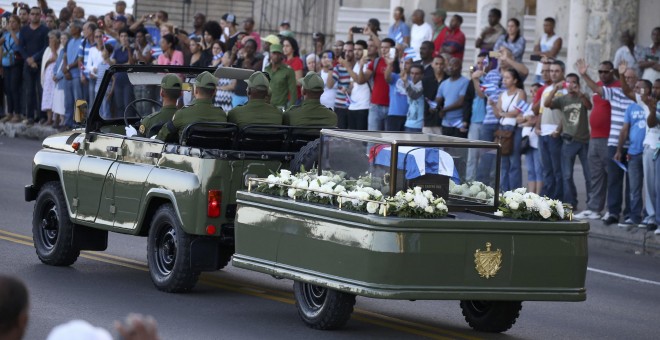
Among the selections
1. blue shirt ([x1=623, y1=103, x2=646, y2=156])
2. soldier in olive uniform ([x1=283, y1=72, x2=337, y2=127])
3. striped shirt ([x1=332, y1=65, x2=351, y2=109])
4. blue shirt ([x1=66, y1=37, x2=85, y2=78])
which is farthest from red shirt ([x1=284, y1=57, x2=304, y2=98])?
soldier in olive uniform ([x1=283, y1=72, x2=337, y2=127])

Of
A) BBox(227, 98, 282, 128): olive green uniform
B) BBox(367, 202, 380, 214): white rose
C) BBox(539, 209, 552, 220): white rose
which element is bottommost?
BBox(539, 209, 552, 220): white rose

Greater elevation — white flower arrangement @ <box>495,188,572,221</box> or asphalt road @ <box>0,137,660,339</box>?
white flower arrangement @ <box>495,188,572,221</box>

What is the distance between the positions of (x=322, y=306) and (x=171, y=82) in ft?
11.0

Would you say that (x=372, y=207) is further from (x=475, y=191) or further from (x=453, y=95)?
(x=453, y=95)

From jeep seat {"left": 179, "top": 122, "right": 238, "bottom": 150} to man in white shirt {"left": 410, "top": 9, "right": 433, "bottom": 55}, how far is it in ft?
44.3

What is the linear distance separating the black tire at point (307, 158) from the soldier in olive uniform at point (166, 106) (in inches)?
59.4

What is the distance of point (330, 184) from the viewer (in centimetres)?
1039

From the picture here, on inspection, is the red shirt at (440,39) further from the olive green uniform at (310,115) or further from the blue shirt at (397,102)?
the olive green uniform at (310,115)

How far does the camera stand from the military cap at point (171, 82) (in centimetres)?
1276

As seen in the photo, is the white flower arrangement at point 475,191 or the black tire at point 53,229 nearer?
the white flower arrangement at point 475,191

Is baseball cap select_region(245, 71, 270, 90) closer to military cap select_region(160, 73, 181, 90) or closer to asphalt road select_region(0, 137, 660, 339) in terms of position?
military cap select_region(160, 73, 181, 90)

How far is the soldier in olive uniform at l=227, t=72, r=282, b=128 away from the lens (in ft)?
39.8

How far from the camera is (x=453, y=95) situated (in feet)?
68.8

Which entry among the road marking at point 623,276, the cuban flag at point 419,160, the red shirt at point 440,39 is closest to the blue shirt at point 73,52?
the red shirt at point 440,39
